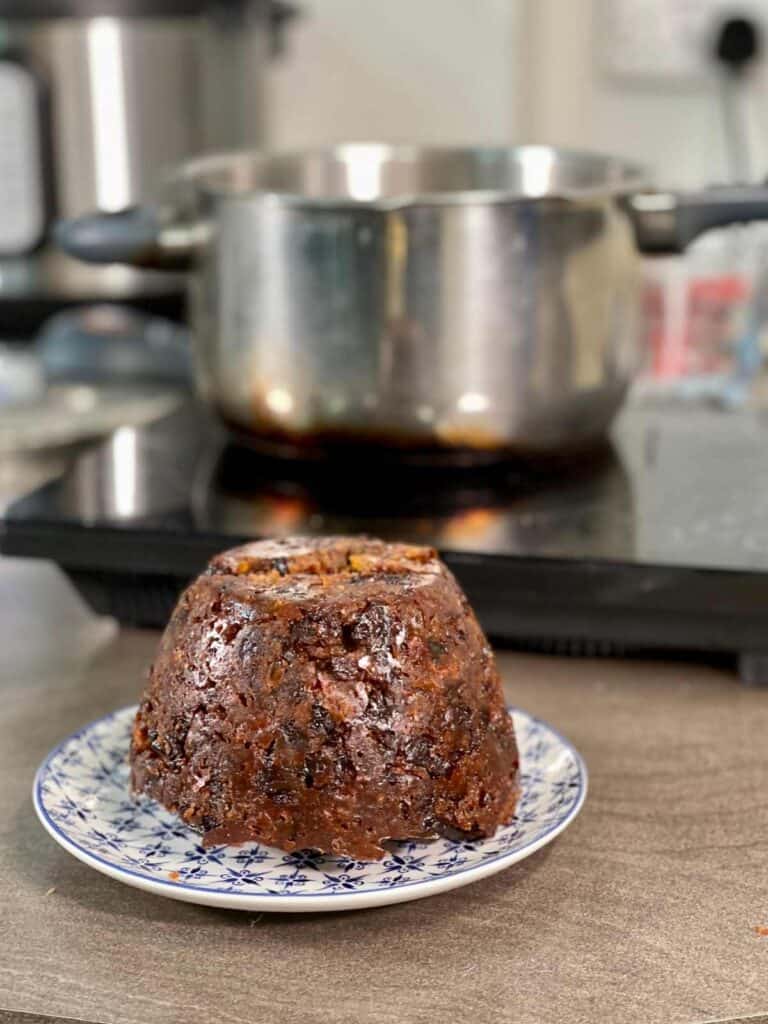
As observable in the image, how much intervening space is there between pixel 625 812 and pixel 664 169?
5.20 ft

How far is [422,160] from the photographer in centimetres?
126

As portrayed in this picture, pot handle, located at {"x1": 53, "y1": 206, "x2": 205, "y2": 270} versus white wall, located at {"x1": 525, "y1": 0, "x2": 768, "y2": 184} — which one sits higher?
white wall, located at {"x1": 525, "y1": 0, "x2": 768, "y2": 184}

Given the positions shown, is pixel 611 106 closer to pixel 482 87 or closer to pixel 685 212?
pixel 482 87

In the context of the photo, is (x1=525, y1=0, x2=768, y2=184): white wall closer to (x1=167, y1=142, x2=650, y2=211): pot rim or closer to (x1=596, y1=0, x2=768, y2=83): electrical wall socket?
(x1=596, y1=0, x2=768, y2=83): electrical wall socket

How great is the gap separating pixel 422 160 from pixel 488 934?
0.80 meters

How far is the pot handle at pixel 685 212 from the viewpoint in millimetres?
972

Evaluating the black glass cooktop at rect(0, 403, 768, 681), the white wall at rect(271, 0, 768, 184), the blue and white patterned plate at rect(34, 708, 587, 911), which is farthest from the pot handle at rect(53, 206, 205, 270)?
the white wall at rect(271, 0, 768, 184)

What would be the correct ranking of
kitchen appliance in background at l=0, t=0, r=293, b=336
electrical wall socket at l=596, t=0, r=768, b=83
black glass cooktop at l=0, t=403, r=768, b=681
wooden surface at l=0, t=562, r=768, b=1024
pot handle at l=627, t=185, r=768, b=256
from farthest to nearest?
electrical wall socket at l=596, t=0, r=768, b=83 < kitchen appliance in background at l=0, t=0, r=293, b=336 < pot handle at l=627, t=185, r=768, b=256 < black glass cooktop at l=0, t=403, r=768, b=681 < wooden surface at l=0, t=562, r=768, b=1024

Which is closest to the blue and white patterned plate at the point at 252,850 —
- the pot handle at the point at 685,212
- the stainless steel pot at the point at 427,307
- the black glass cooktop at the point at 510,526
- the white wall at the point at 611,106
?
the black glass cooktop at the point at 510,526

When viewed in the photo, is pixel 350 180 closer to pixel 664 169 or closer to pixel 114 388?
pixel 114 388

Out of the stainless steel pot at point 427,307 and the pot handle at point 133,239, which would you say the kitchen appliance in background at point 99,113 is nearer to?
the pot handle at point 133,239

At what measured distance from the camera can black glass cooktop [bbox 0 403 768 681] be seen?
0.85 metres

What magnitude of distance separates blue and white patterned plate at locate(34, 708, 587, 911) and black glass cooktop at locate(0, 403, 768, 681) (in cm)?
14

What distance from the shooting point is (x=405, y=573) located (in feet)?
2.22
